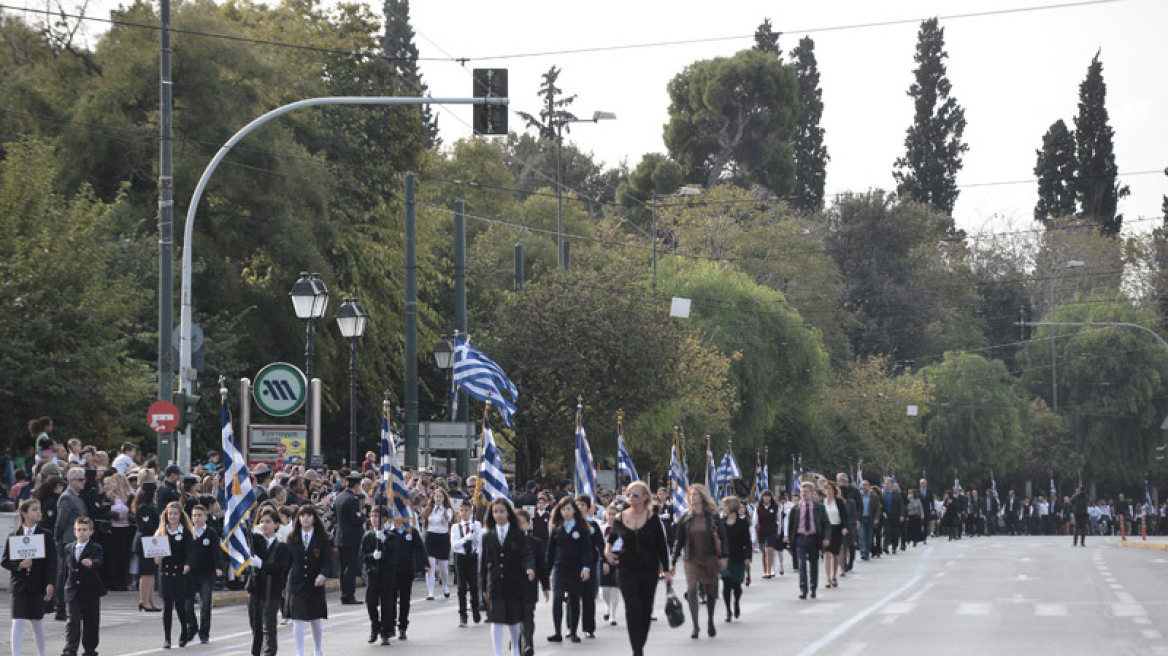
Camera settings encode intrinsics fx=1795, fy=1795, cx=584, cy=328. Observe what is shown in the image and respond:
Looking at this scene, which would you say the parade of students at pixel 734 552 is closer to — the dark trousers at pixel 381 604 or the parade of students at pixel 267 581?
the dark trousers at pixel 381 604

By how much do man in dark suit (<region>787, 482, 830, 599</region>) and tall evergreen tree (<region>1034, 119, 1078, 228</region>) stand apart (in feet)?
260

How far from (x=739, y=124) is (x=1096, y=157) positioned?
2143cm

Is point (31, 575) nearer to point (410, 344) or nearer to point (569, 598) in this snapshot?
point (569, 598)

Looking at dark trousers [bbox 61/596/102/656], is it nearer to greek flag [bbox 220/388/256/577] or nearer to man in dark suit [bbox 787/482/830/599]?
greek flag [bbox 220/388/256/577]

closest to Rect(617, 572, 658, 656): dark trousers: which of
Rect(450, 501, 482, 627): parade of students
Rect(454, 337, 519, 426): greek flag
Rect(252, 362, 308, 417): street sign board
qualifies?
Rect(450, 501, 482, 627): parade of students

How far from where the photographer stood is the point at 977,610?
23172 mm

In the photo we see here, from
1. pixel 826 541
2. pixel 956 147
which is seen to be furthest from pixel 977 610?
pixel 956 147

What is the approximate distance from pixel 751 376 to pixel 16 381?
36.8 metres

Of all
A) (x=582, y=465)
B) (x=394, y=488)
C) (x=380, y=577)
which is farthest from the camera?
(x=582, y=465)

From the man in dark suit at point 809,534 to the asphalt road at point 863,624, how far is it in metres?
0.38

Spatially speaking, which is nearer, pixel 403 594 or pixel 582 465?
pixel 403 594

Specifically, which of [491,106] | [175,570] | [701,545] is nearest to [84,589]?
[175,570]

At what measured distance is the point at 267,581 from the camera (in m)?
17.4

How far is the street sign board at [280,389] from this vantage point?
2592cm
